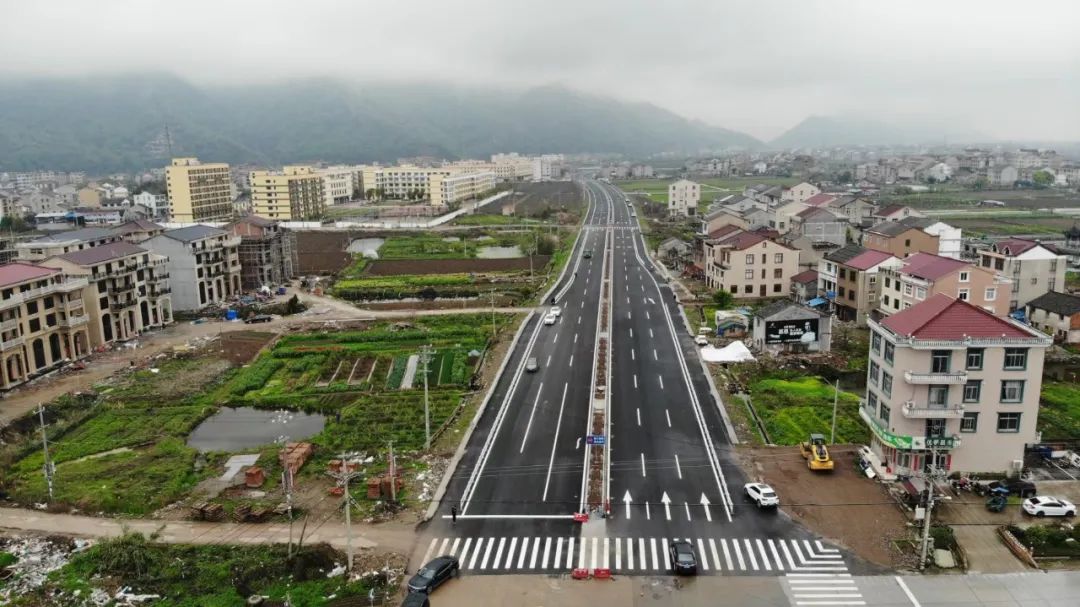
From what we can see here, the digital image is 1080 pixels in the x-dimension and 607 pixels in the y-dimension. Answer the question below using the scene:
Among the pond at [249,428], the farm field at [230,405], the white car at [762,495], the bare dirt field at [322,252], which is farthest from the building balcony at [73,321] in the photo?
the white car at [762,495]

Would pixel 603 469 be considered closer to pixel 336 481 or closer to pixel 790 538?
pixel 790 538

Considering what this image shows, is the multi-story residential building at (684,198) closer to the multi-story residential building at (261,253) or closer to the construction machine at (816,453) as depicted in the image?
the multi-story residential building at (261,253)

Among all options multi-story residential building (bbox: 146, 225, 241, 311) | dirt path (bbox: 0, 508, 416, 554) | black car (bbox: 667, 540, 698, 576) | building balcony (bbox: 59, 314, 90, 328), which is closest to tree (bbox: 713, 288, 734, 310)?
black car (bbox: 667, 540, 698, 576)

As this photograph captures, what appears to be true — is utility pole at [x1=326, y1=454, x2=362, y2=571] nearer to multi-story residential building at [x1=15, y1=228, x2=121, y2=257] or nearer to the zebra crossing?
the zebra crossing

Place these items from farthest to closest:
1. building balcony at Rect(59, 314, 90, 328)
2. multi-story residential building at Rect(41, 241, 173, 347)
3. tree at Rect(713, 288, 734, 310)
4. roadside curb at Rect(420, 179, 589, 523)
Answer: tree at Rect(713, 288, 734, 310), multi-story residential building at Rect(41, 241, 173, 347), building balcony at Rect(59, 314, 90, 328), roadside curb at Rect(420, 179, 589, 523)

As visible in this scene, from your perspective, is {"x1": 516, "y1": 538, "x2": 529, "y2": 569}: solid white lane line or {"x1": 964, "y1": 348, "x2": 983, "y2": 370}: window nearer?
{"x1": 516, "y1": 538, "x2": 529, "y2": 569}: solid white lane line

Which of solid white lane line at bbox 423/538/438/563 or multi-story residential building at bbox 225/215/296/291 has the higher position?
multi-story residential building at bbox 225/215/296/291
